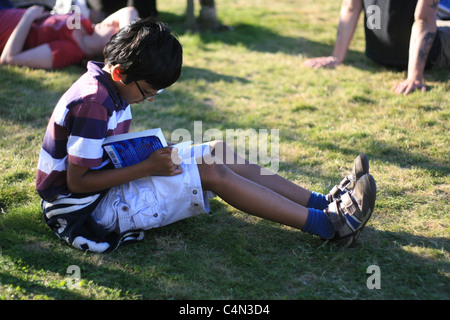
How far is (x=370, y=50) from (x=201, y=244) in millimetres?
3650

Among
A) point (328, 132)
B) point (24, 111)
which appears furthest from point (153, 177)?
point (24, 111)

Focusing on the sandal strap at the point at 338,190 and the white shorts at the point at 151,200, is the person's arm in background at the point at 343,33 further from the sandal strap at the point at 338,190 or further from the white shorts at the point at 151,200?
the white shorts at the point at 151,200

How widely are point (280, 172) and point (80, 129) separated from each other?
1.63 meters

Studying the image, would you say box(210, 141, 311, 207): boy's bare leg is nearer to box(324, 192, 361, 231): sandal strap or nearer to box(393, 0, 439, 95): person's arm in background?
box(324, 192, 361, 231): sandal strap

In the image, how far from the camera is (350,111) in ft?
13.9

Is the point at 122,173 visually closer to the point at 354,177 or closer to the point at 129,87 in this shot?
the point at 129,87

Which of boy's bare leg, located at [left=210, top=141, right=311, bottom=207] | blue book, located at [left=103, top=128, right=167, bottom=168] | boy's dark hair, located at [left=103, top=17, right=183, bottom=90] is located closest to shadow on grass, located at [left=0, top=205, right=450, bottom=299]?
boy's bare leg, located at [left=210, top=141, right=311, bottom=207]

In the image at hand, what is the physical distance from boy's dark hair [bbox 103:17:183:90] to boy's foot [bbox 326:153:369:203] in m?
1.09

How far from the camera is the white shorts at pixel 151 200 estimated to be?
2.31 metres

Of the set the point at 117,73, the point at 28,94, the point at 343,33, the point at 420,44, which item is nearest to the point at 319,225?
the point at 117,73

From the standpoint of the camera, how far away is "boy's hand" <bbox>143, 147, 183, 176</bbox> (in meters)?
2.23

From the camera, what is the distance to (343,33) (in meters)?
5.20

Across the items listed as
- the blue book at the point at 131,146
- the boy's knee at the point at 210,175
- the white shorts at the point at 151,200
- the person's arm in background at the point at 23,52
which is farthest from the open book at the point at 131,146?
the person's arm in background at the point at 23,52
